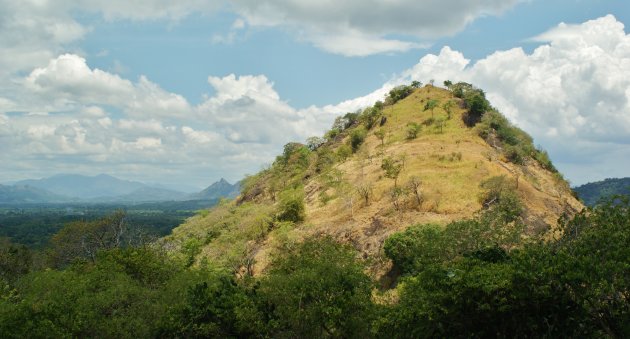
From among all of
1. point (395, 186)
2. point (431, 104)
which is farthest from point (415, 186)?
point (431, 104)

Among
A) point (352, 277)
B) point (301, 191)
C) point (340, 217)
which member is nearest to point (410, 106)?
point (301, 191)

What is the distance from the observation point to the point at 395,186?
5875 cm

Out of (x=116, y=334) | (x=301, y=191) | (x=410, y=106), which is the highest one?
(x=410, y=106)

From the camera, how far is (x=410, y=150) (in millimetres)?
71750

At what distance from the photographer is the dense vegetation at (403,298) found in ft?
72.3

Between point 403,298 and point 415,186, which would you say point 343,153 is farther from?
point 403,298

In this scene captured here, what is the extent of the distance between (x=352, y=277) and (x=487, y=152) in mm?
46941

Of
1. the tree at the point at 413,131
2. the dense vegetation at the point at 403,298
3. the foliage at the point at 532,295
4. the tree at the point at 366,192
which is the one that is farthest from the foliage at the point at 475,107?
the foliage at the point at 532,295

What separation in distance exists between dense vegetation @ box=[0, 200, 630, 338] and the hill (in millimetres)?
11325

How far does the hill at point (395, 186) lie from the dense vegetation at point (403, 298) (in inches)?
446

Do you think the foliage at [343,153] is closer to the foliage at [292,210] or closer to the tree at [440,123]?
the tree at [440,123]

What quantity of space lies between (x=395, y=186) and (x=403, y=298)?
3225 centimetres

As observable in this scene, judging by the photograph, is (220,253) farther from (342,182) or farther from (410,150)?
(410,150)

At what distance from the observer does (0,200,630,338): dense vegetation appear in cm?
2205
